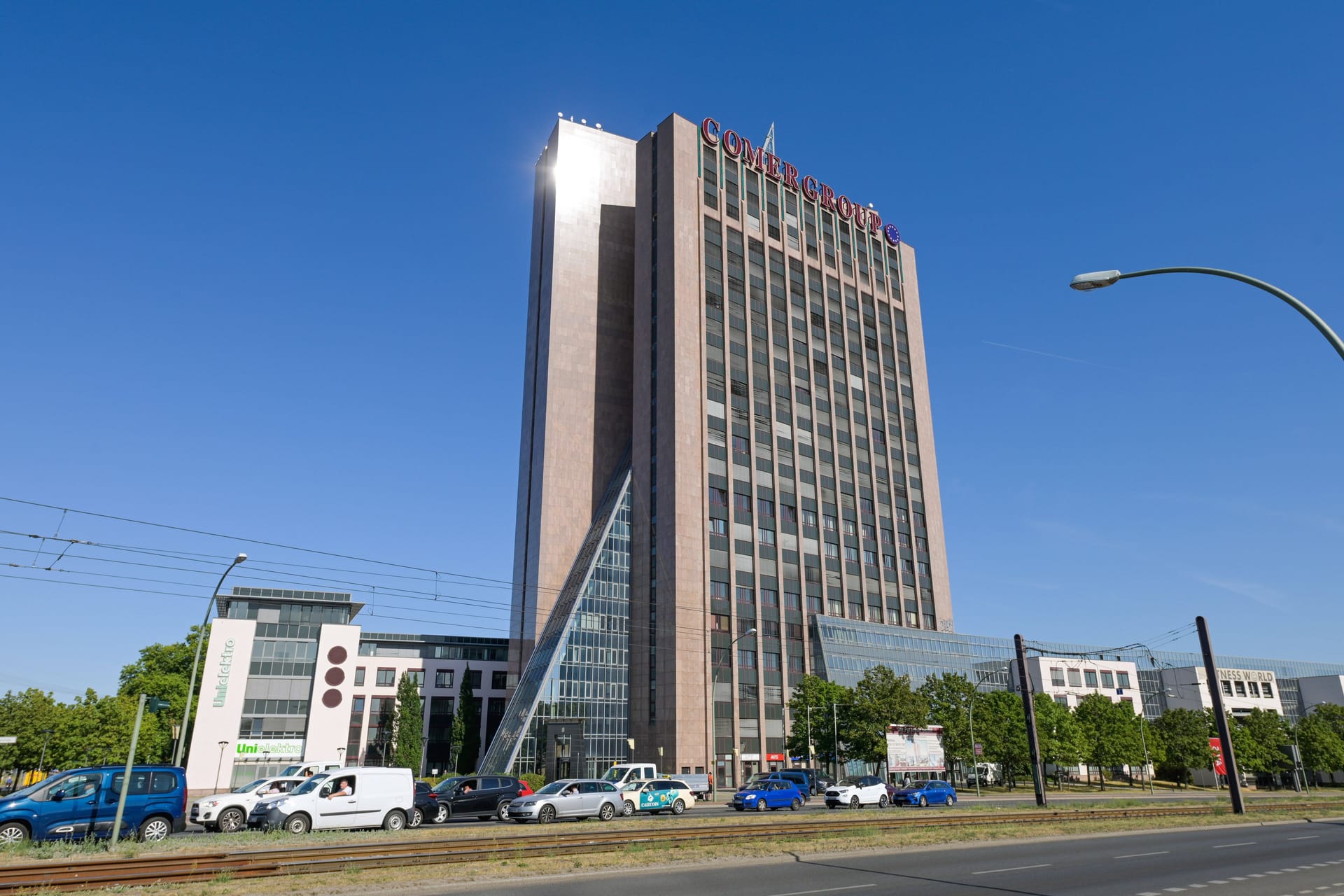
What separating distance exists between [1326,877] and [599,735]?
211 ft

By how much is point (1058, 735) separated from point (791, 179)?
71.7m

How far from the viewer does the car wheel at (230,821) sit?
2925cm

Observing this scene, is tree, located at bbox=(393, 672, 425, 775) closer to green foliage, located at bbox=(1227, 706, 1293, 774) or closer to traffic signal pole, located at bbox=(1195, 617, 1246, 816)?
traffic signal pole, located at bbox=(1195, 617, 1246, 816)

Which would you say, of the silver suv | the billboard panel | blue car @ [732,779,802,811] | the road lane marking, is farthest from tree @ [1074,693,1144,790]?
the road lane marking

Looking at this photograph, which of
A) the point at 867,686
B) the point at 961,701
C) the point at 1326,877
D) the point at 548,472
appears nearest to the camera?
the point at 1326,877

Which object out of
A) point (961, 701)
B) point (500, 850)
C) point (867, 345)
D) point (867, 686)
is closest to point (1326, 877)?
point (500, 850)

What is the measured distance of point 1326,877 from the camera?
1894cm

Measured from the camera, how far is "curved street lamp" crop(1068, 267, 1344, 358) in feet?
38.4

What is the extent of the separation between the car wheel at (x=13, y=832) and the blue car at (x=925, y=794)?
39858 millimetres

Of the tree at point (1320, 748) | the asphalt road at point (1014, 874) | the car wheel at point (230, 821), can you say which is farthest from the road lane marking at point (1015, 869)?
the tree at point (1320, 748)

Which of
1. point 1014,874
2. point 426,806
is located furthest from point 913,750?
point 1014,874

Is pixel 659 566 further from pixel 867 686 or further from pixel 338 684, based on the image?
pixel 338 684

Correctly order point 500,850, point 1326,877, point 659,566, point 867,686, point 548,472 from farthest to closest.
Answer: point 548,472 < point 659,566 < point 867,686 < point 500,850 < point 1326,877

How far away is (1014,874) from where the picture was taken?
64.8ft
